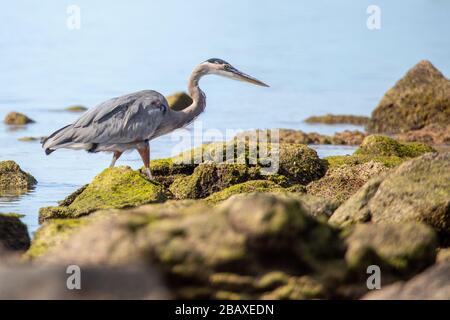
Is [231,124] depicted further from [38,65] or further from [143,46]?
[143,46]

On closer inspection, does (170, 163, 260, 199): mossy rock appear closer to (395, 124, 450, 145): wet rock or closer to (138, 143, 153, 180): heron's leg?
(138, 143, 153, 180): heron's leg

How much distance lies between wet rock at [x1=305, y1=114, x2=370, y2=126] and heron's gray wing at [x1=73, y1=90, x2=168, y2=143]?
14153 millimetres

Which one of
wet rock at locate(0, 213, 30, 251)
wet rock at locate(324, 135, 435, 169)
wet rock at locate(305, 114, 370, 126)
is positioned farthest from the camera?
wet rock at locate(305, 114, 370, 126)

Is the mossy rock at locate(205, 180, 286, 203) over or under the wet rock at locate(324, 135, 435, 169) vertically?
under

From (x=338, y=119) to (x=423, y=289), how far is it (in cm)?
2104

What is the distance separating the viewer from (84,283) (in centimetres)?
761

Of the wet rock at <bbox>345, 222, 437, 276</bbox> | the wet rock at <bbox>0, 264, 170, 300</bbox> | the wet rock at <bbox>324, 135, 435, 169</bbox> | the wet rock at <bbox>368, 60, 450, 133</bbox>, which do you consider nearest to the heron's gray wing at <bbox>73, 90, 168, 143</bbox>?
the wet rock at <bbox>324, 135, 435, 169</bbox>

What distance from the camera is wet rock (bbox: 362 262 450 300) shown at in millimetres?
8016

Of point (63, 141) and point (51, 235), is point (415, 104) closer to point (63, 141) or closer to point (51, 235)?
point (63, 141)

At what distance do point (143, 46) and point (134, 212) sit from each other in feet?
131

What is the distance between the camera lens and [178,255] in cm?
796

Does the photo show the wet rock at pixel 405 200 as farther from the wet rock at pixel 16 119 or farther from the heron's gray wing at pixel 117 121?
the wet rock at pixel 16 119

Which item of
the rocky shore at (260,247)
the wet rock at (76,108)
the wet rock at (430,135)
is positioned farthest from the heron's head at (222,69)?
the wet rock at (76,108)
